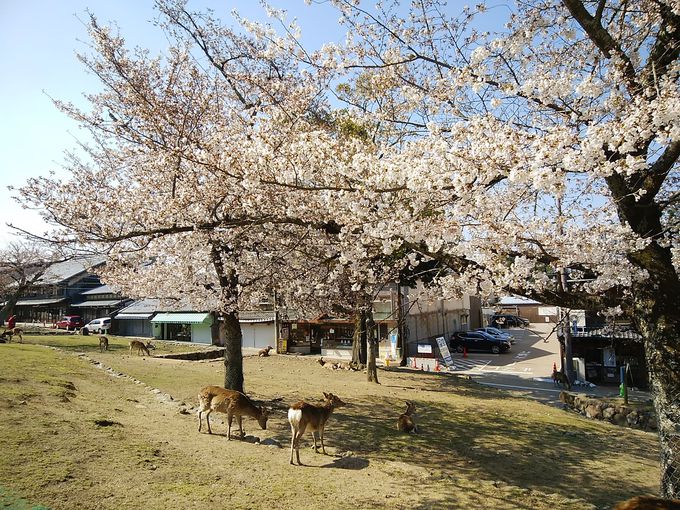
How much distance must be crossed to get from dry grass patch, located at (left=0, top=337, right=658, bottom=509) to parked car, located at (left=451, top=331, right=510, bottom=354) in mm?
21572

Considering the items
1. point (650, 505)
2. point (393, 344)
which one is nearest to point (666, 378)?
point (650, 505)

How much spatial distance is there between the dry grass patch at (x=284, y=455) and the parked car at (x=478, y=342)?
21572 mm

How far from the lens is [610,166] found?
15.1 feet

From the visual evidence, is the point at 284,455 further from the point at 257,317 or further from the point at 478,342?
the point at 478,342

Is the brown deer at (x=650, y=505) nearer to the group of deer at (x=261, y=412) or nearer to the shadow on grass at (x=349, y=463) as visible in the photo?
the shadow on grass at (x=349, y=463)

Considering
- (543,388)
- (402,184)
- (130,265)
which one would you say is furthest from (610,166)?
(543,388)

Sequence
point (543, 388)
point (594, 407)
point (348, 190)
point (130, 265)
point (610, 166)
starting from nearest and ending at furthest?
point (610, 166) < point (348, 190) < point (130, 265) < point (594, 407) < point (543, 388)

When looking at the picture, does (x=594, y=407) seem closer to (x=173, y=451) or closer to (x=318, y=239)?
(x=318, y=239)

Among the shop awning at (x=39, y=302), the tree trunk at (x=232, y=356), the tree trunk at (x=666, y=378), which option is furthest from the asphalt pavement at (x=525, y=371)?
the shop awning at (x=39, y=302)

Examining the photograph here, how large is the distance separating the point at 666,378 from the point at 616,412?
12930 mm

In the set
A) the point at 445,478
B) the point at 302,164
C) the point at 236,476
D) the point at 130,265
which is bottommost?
the point at 445,478

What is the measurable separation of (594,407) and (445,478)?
12.2 meters

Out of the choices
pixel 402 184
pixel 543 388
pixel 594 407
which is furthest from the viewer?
pixel 543 388

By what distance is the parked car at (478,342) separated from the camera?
119 feet
